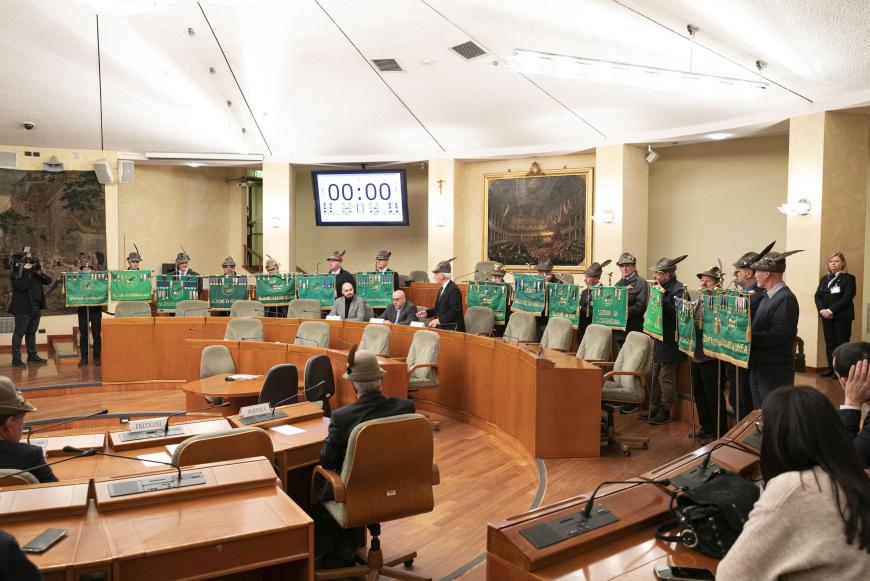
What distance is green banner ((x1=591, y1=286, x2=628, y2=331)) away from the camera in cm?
815

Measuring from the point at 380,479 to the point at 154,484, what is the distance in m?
1.27

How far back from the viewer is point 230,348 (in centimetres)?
905

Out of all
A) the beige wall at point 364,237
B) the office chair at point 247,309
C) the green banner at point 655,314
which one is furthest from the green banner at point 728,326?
the beige wall at point 364,237

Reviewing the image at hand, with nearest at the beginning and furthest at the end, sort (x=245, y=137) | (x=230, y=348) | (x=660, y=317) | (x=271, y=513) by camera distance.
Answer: (x=271, y=513) → (x=660, y=317) → (x=230, y=348) → (x=245, y=137)

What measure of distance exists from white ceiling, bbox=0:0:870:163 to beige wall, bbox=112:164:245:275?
1.59 metres

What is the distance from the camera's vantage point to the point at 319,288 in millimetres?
11820

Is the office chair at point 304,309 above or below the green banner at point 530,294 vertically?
below

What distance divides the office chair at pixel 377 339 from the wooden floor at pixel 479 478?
3.97 feet

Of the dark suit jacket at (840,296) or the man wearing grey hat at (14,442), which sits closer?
the man wearing grey hat at (14,442)

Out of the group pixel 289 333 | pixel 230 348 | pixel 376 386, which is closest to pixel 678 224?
pixel 289 333

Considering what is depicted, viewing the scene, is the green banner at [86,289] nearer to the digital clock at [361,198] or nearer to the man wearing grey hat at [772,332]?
the digital clock at [361,198]

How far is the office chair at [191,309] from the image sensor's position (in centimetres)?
1129

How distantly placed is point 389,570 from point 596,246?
9.64 metres

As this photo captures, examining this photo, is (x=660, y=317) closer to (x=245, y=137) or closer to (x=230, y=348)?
(x=230, y=348)
